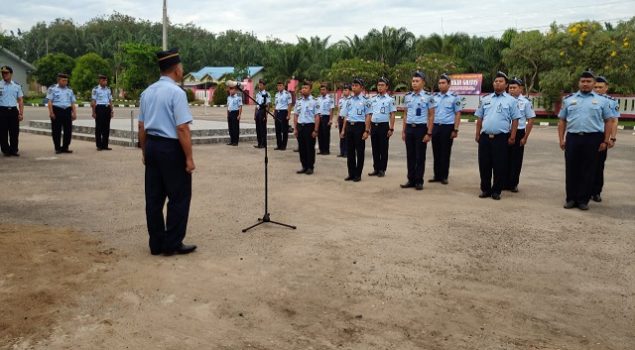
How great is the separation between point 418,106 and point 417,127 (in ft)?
1.07

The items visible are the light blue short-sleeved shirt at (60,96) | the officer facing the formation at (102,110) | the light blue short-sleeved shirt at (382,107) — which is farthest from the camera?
the officer facing the formation at (102,110)

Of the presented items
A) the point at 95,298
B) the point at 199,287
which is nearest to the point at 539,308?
the point at 199,287

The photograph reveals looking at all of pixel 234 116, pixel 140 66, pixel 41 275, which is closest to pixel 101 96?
pixel 234 116

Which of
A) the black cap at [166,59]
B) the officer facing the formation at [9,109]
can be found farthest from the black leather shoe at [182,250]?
the officer facing the formation at [9,109]

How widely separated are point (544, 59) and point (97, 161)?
907 inches

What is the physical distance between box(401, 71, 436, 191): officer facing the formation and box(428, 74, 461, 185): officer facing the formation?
238 millimetres

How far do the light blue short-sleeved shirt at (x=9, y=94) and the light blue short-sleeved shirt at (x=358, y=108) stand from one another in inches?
252

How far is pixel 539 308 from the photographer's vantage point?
12.1ft

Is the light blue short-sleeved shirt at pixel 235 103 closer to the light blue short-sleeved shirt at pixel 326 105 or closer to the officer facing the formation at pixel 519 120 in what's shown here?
the light blue short-sleeved shirt at pixel 326 105

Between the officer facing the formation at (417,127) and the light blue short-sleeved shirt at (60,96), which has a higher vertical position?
the light blue short-sleeved shirt at (60,96)

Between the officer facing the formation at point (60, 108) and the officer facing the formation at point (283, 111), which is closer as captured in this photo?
the officer facing the formation at point (60, 108)

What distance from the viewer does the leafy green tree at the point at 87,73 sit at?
47.2 m

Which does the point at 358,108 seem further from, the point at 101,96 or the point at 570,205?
the point at 101,96

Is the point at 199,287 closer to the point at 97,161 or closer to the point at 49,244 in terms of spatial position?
the point at 49,244
